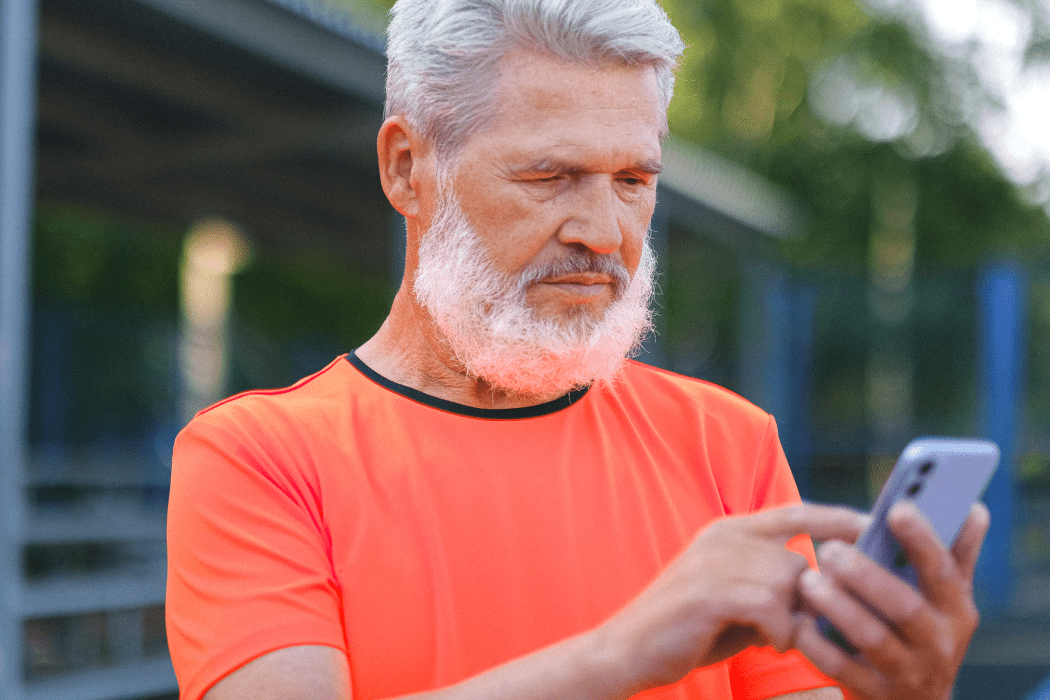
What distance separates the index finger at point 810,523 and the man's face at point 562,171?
0.58m

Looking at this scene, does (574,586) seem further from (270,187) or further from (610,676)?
(270,187)

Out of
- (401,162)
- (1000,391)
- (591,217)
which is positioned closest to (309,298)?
(1000,391)

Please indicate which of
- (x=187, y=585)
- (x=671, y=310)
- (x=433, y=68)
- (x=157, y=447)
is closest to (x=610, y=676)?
(x=187, y=585)

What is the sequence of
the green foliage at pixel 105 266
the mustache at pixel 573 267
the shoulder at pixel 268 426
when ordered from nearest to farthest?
the shoulder at pixel 268 426, the mustache at pixel 573 267, the green foliage at pixel 105 266

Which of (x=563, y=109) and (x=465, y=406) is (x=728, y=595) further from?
(x=563, y=109)

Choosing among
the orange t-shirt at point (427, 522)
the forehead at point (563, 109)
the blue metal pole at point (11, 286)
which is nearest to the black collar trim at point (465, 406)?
the orange t-shirt at point (427, 522)

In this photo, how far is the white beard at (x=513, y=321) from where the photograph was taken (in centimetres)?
158

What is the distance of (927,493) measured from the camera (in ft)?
3.41

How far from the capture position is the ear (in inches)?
65.1

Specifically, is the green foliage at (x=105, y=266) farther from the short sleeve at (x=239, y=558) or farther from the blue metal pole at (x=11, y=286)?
the short sleeve at (x=239, y=558)

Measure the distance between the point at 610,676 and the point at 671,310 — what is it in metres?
14.9

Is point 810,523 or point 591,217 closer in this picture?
point 810,523

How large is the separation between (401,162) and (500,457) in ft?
1.72

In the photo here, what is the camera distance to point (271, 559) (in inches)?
52.1
